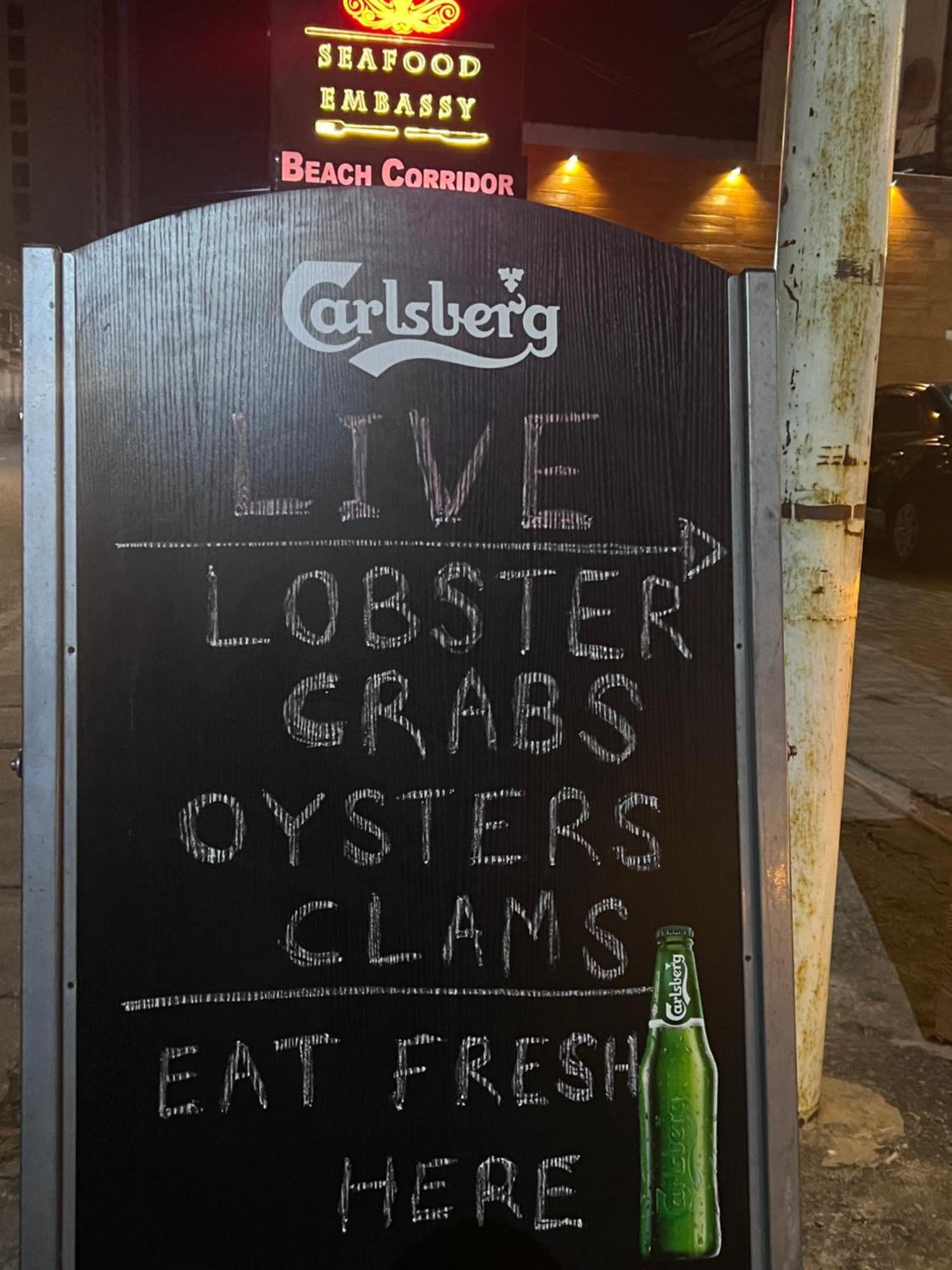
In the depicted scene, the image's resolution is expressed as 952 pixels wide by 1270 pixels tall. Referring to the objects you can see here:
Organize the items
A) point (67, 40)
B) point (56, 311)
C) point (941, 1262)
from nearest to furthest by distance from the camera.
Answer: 1. point (56, 311)
2. point (941, 1262)
3. point (67, 40)

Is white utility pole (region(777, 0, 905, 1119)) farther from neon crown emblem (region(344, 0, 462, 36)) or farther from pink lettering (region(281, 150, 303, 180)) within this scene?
neon crown emblem (region(344, 0, 462, 36))

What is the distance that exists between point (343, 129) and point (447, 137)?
1.02 meters

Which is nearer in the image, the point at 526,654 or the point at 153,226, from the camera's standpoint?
the point at 153,226

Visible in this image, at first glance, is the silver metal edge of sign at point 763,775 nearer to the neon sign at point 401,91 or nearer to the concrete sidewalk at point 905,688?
the concrete sidewalk at point 905,688

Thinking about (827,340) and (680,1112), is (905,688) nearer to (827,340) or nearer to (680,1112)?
(827,340)

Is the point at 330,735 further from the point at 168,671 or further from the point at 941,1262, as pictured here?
A: the point at 941,1262

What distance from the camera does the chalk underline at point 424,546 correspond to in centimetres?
182

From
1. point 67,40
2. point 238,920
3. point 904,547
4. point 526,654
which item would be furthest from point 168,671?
point 67,40

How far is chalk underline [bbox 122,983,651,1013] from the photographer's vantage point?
186cm

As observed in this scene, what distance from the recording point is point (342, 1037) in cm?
191

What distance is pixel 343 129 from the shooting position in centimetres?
1186

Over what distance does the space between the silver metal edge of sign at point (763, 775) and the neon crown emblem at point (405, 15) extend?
1127 centimetres

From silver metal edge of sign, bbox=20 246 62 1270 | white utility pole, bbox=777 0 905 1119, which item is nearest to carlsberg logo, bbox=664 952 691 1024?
white utility pole, bbox=777 0 905 1119

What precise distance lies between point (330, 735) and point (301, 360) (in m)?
0.57
